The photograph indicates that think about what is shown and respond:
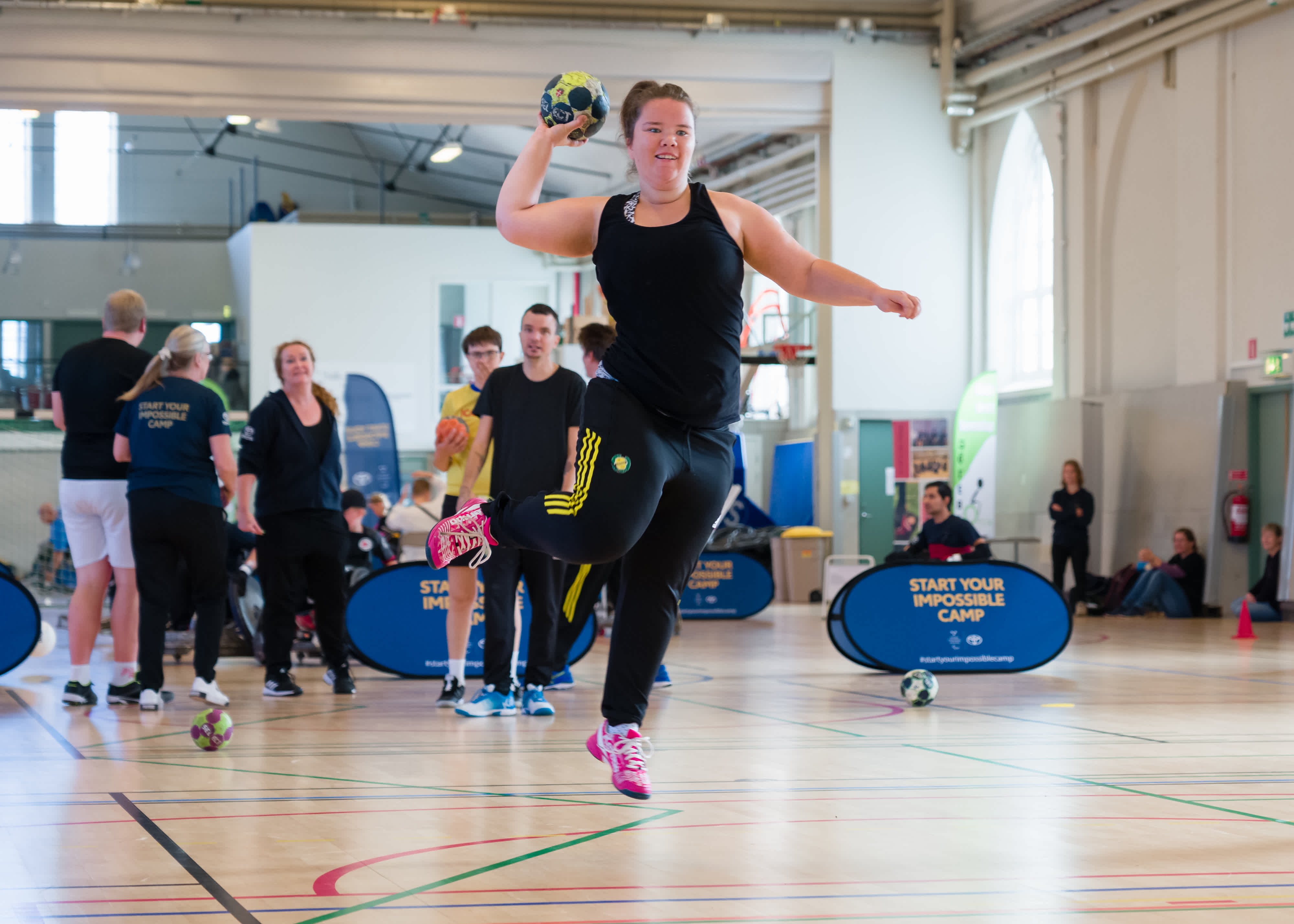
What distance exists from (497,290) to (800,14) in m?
9.26

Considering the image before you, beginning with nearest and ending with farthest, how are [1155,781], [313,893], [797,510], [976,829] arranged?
1. [313,893]
2. [976,829]
3. [1155,781]
4. [797,510]

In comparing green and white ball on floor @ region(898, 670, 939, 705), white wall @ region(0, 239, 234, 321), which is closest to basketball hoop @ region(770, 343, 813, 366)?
green and white ball on floor @ region(898, 670, 939, 705)

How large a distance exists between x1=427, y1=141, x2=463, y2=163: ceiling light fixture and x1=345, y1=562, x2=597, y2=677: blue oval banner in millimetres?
17789

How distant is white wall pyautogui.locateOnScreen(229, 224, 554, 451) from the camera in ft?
77.5

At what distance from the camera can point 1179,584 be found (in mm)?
13828

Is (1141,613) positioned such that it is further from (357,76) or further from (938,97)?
(357,76)

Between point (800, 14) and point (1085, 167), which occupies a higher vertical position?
point (800, 14)

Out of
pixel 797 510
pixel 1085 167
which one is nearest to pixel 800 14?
pixel 1085 167

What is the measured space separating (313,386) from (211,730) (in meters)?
2.30

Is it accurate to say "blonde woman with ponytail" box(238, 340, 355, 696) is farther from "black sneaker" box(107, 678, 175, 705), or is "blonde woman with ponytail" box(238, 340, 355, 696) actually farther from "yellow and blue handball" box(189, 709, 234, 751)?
"yellow and blue handball" box(189, 709, 234, 751)

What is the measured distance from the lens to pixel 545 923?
95.5 inches

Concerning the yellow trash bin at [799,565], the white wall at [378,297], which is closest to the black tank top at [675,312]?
the yellow trash bin at [799,565]

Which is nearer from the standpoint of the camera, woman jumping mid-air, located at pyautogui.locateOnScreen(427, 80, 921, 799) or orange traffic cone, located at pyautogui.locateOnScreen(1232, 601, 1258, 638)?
woman jumping mid-air, located at pyautogui.locateOnScreen(427, 80, 921, 799)

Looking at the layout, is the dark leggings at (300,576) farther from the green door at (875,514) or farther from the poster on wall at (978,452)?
the green door at (875,514)
